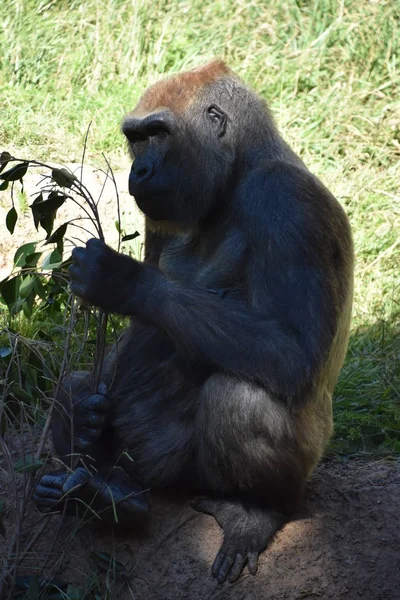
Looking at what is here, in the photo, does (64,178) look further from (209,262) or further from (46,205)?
(209,262)

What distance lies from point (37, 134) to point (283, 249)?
156 inches

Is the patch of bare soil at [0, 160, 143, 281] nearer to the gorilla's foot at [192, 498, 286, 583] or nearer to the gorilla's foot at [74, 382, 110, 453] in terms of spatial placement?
the gorilla's foot at [74, 382, 110, 453]

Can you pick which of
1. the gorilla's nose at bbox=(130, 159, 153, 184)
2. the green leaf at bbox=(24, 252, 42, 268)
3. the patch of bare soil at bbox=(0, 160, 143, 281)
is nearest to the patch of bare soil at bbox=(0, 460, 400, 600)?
the green leaf at bbox=(24, 252, 42, 268)

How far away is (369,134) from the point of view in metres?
6.59

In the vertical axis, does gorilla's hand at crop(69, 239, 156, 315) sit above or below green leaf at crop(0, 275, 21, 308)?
above

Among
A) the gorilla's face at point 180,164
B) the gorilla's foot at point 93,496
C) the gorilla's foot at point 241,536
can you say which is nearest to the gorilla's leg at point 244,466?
the gorilla's foot at point 241,536

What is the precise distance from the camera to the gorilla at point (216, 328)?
3.07 meters

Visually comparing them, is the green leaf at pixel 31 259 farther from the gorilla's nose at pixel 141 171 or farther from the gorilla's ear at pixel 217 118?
the gorilla's ear at pixel 217 118

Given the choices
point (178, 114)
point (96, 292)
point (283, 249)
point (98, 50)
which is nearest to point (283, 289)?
point (283, 249)

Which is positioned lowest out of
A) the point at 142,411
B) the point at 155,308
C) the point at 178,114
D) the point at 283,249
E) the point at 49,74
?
the point at 142,411

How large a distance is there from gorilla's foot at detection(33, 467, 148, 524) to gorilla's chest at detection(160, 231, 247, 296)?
76 cm

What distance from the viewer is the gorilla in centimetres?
307

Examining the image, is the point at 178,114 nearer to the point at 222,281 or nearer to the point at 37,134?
the point at 222,281

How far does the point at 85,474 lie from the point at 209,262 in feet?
2.87
